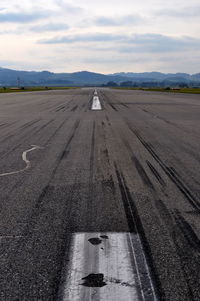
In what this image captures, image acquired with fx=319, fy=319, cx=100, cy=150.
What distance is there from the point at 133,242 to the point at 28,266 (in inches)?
45.4

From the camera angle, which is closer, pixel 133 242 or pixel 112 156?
pixel 133 242

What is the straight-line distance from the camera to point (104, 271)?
2984mm

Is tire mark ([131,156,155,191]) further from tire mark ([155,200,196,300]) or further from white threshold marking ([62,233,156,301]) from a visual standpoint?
white threshold marking ([62,233,156,301])

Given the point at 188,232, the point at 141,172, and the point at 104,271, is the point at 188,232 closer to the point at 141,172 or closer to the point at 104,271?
the point at 104,271

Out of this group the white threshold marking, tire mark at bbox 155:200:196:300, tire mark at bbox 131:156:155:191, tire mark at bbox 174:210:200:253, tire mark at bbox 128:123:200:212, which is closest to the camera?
the white threshold marking

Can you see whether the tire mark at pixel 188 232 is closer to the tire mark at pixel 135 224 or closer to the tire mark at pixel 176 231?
the tire mark at pixel 176 231

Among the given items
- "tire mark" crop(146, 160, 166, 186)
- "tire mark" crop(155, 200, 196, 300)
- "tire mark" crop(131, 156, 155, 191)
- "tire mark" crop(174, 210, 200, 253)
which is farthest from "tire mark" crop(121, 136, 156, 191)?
"tire mark" crop(174, 210, 200, 253)

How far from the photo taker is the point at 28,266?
3.06 metres

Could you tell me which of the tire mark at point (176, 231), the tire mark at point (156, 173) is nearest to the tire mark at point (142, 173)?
the tire mark at point (156, 173)

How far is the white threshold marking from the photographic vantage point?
265 centimetres

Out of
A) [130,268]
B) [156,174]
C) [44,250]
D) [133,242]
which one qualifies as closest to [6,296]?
[44,250]

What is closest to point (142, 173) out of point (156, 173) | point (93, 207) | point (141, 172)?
point (141, 172)

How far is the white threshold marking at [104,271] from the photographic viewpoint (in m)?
2.65

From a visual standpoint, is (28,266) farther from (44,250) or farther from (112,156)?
(112,156)
